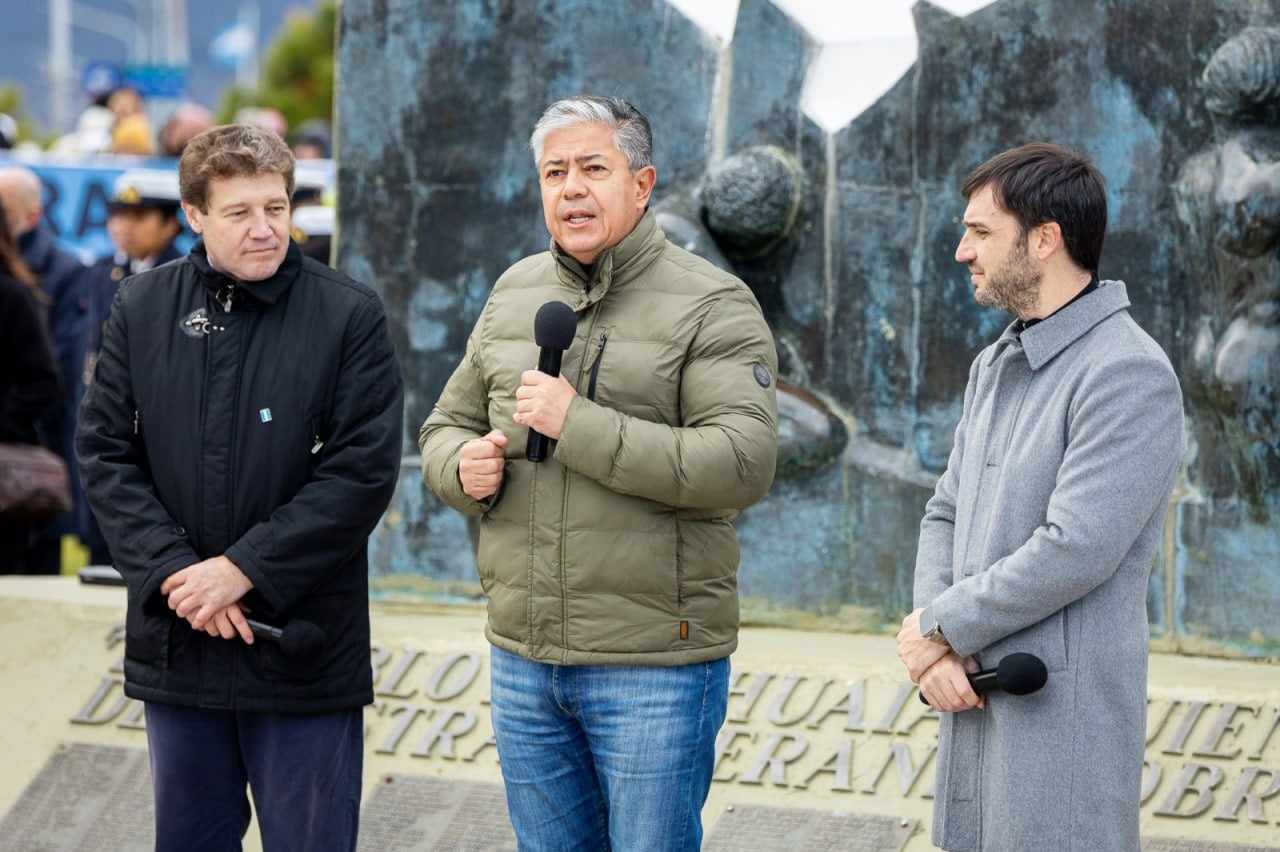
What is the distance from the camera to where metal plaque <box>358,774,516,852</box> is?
493cm

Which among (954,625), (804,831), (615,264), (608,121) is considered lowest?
(804,831)

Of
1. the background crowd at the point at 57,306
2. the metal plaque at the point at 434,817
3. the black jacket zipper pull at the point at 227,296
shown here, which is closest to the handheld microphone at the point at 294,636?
the black jacket zipper pull at the point at 227,296

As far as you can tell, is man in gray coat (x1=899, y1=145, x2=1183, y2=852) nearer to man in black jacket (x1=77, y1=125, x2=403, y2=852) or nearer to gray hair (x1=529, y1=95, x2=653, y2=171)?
→ gray hair (x1=529, y1=95, x2=653, y2=171)

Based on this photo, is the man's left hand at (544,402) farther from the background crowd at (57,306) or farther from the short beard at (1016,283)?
the background crowd at (57,306)

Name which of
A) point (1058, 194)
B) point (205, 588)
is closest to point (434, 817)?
point (205, 588)

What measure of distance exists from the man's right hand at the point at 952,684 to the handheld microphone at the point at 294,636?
126 centimetres

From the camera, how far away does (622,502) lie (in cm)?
339

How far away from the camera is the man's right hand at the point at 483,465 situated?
3.41 m

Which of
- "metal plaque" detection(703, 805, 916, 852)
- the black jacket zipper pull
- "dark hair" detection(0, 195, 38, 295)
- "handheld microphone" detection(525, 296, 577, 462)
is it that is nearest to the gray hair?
"handheld microphone" detection(525, 296, 577, 462)

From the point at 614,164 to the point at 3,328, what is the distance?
4111 millimetres

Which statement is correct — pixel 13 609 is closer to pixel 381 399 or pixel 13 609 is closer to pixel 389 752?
pixel 389 752

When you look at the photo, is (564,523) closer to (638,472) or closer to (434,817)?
(638,472)

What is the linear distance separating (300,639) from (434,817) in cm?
148

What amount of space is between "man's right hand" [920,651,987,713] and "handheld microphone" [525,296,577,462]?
32.0 inches
